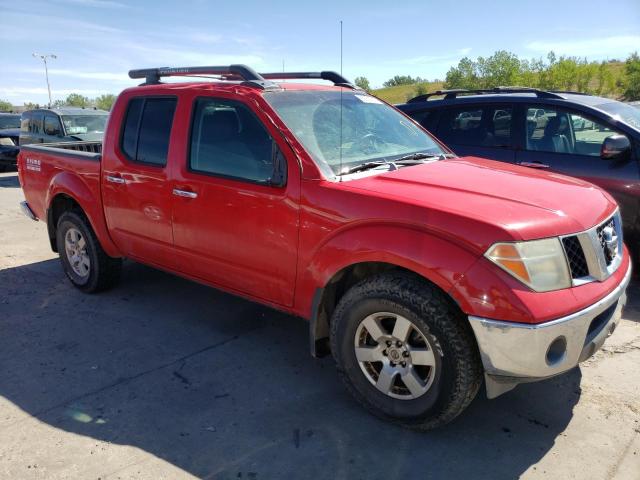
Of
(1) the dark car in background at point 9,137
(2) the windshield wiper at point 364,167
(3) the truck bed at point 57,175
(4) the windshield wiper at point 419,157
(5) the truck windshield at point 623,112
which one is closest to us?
(2) the windshield wiper at point 364,167

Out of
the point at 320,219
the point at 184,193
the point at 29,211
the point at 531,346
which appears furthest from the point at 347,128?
the point at 29,211

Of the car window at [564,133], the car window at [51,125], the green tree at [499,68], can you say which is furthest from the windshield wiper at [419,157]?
the green tree at [499,68]

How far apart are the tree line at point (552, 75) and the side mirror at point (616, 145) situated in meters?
25.7

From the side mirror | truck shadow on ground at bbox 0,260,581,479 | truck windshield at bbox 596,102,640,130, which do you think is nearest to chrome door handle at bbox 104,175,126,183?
truck shadow on ground at bbox 0,260,581,479

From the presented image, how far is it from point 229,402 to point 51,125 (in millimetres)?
11235

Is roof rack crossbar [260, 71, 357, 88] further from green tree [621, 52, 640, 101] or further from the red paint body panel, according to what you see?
green tree [621, 52, 640, 101]

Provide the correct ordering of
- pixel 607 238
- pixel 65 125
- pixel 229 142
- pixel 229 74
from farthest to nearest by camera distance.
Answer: pixel 65 125 → pixel 229 74 → pixel 229 142 → pixel 607 238

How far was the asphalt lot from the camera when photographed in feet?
8.84

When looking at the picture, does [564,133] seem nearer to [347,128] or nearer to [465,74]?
[347,128]

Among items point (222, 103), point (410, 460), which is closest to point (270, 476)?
point (410, 460)

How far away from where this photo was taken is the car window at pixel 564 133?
518cm

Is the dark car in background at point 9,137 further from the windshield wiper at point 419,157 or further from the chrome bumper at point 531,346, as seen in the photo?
the chrome bumper at point 531,346

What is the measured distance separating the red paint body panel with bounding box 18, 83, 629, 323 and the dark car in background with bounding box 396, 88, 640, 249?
5.79 feet

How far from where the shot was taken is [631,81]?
103 ft
